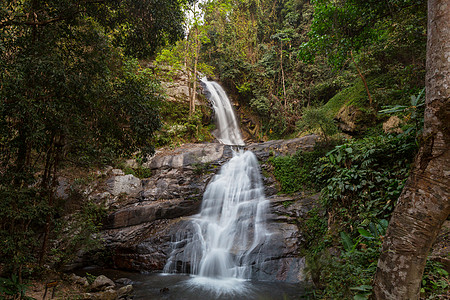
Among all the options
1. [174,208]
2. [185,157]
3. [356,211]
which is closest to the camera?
[356,211]

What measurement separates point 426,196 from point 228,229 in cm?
707

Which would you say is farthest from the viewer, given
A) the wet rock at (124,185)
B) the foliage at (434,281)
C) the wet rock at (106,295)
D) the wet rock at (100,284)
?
the wet rock at (124,185)

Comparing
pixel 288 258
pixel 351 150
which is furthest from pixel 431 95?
pixel 288 258

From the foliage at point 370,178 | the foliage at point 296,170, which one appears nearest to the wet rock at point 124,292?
the foliage at point 370,178

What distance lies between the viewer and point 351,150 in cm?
604

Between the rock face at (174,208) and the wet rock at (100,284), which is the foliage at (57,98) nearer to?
the wet rock at (100,284)

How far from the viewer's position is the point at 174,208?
9836 millimetres

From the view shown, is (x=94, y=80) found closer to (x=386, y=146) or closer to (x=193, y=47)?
(x=386, y=146)

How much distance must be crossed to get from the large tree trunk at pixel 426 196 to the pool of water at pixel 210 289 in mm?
3089

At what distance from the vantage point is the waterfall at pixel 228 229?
23.8 ft

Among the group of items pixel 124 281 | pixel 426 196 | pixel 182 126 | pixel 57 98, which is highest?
pixel 182 126

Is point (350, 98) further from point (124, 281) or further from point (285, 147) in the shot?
point (124, 281)

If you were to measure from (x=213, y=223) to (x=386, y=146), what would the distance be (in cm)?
650

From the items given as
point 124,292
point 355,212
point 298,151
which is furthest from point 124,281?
point 298,151
